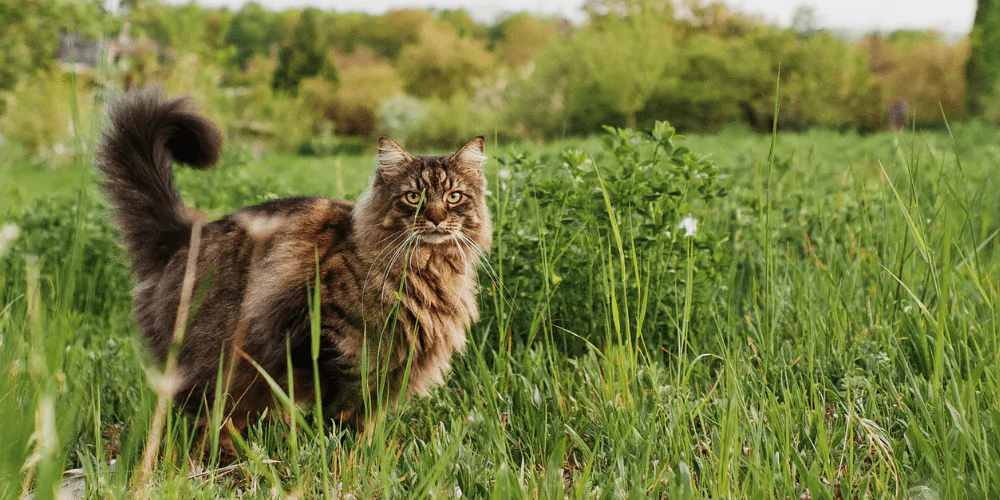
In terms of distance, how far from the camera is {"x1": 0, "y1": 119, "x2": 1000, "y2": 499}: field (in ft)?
5.00

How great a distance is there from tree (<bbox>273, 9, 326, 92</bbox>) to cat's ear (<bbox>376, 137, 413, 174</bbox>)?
3240cm

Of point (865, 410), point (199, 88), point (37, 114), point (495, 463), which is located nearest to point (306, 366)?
point (495, 463)

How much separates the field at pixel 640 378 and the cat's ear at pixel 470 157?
16 cm

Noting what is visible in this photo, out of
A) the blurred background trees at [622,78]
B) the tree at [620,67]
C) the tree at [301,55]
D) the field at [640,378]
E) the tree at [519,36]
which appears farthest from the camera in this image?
the tree at [519,36]

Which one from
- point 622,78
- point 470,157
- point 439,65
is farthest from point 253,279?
point 439,65

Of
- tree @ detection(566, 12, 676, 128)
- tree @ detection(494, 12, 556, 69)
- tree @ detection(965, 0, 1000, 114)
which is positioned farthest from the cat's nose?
tree @ detection(494, 12, 556, 69)

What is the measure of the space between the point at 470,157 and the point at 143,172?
3.82 feet

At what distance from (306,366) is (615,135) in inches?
57.4

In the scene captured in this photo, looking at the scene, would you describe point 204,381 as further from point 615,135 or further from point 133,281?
point 615,135

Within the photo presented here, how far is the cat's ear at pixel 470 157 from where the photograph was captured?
2248mm

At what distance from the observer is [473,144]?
2.23m

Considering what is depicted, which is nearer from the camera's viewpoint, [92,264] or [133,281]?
[133,281]

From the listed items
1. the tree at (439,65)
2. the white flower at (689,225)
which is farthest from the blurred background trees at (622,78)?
the white flower at (689,225)

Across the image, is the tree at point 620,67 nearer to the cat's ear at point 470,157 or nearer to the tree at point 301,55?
the cat's ear at point 470,157
